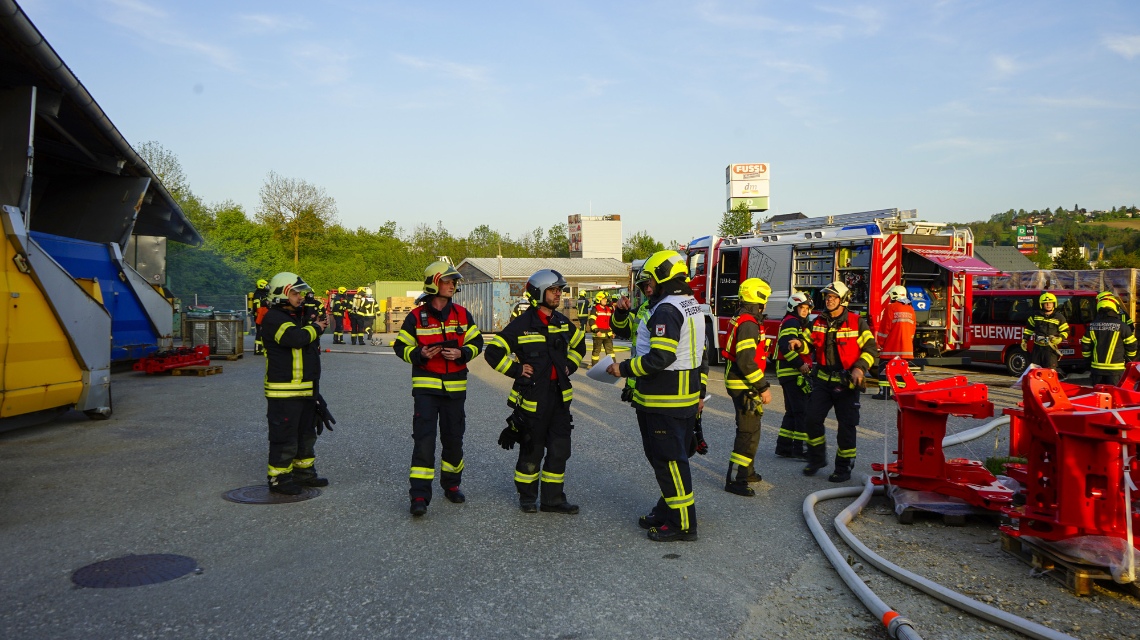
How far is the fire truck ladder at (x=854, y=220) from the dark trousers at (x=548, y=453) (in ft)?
37.3

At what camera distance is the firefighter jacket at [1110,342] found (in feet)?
38.1

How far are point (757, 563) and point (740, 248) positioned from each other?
13450mm

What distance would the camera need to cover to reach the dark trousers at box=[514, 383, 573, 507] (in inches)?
246

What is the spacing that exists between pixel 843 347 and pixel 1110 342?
269 inches

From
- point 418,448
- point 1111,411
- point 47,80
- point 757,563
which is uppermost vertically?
point 47,80

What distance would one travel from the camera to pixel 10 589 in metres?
4.53

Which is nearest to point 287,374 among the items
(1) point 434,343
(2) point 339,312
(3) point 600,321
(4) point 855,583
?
(1) point 434,343

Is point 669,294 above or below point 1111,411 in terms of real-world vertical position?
above

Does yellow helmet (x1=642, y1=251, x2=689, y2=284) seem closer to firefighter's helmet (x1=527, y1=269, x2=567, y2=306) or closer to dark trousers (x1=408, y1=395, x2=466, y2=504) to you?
firefighter's helmet (x1=527, y1=269, x2=567, y2=306)

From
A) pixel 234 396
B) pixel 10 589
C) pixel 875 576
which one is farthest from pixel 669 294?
pixel 234 396

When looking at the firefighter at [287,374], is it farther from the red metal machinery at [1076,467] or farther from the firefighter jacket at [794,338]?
the red metal machinery at [1076,467]

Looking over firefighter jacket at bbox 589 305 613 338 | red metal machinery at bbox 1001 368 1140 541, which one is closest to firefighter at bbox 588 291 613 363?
firefighter jacket at bbox 589 305 613 338

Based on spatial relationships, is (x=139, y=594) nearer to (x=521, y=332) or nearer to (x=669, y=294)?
(x=521, y=332)

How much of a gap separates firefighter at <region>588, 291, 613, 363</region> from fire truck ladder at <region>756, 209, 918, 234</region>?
391 cm
